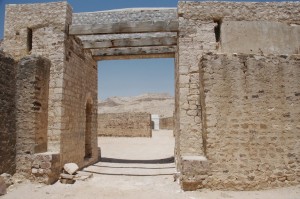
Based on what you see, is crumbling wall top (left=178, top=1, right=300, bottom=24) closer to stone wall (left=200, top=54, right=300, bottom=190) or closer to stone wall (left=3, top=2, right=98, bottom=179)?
stone wall (left=200, top=54, right=300, bottom=190)

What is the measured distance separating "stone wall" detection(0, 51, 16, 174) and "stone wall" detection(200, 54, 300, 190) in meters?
4.34

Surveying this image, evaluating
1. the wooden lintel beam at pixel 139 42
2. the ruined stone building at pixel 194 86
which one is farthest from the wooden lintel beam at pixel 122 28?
the wooden lintel beam at pixel 139 42

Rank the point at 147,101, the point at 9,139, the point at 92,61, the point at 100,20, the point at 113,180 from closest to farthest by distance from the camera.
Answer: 1. the point at 9,139
2. the point at 113,180
3. the point at 100,20
4. the point at 92,61
5. the point at 147,101

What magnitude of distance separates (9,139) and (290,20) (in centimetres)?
763

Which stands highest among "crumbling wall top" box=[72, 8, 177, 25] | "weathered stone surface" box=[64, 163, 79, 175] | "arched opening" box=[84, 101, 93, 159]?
"crumbling wall top" box=[72, 8, 177, 25]

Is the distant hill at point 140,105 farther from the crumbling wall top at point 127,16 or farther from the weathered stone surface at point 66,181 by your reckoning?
the weathered stone surface at point 66,181

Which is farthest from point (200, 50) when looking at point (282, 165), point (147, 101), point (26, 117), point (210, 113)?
point (147, 101)

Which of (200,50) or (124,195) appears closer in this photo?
(124,195)

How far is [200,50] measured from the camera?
7.14m

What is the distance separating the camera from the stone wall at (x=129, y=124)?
19000 mm

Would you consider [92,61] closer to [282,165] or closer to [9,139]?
[9,139]

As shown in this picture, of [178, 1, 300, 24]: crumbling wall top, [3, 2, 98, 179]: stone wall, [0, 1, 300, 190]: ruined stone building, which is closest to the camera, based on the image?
[0, 1, 300, 190]: ruined stone building

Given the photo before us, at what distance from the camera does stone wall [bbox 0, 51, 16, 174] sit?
6.09 metres

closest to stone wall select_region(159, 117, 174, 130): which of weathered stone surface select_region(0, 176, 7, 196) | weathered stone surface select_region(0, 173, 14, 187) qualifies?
weathered stone surface select_region(0, 173, 14, 187)
